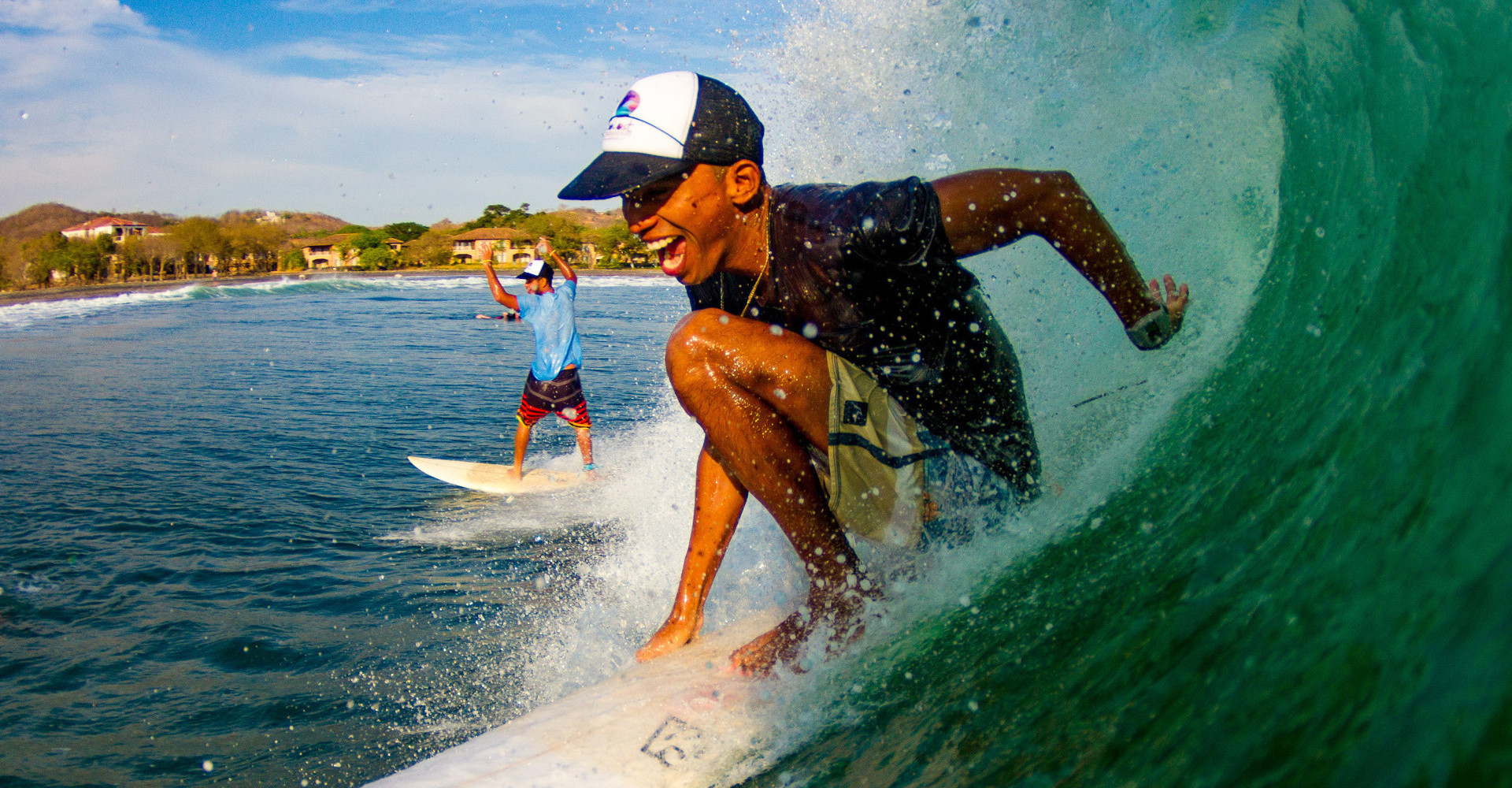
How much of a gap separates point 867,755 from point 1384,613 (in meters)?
0.98

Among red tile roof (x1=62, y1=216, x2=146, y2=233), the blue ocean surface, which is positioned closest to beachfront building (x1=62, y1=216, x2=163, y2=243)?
red tile roof (x1=62, y1=216, x2=146, y2=233)

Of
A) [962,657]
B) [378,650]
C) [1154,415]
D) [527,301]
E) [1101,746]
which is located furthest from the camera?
[527,301]

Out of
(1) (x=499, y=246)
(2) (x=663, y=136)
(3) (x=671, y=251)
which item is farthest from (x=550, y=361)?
(1) (x=499, y=246)

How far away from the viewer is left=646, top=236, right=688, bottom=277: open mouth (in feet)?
6.72

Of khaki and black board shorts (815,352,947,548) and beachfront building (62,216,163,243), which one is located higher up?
beachfront building (62,216,163,243)

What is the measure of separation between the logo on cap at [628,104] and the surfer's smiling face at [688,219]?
19 centimetres

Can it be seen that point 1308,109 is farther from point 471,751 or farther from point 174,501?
point 174,501

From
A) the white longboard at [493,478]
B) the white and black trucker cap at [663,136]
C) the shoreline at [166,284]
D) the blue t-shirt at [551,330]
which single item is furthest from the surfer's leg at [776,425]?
the shoreline at [166,284]

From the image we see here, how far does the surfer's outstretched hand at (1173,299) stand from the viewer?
2.13 metres

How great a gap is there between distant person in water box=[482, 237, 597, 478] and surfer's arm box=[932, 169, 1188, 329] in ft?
18.5

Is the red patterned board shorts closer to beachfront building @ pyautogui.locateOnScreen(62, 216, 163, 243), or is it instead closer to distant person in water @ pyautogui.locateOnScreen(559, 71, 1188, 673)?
distant person in water @ pyautogui.locateOnScreen(559, 71, 1188, 673)

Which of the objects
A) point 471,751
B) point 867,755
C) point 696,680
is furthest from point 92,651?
point 867,755

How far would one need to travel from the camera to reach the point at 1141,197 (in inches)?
116

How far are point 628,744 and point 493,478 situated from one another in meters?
5.26
